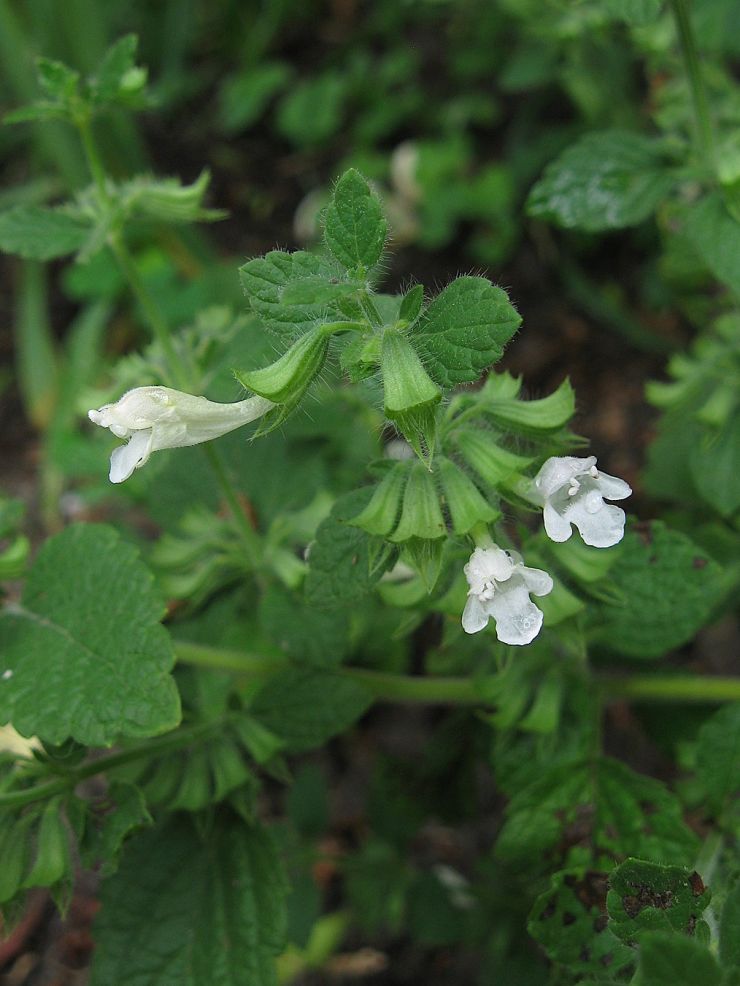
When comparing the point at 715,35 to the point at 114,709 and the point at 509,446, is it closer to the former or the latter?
the point at 509,446

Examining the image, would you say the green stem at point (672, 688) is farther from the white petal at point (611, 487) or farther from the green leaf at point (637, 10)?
the green leaf at point (637, 10)

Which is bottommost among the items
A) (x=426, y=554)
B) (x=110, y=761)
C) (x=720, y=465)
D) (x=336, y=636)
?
(x=720, y=465)

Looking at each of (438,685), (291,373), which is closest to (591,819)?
(438,685)

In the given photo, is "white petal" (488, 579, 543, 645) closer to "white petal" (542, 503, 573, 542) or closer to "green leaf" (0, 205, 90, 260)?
"white petal" (542, 503, 573, 542)

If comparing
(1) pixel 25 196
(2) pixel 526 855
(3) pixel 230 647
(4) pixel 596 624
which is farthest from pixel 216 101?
(2) pixel 526 855

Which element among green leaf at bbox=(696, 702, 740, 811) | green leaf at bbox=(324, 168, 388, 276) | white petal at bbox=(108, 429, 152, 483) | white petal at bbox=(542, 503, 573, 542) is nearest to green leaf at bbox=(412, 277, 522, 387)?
green leaf at bbox=(324, 168, 388, 276)

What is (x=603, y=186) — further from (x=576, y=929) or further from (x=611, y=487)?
(x=576, y=929)
